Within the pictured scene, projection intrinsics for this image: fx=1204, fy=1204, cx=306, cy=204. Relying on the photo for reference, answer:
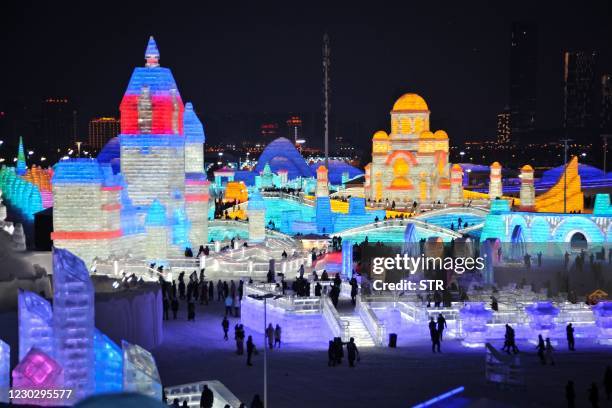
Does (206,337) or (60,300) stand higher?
(60,300)

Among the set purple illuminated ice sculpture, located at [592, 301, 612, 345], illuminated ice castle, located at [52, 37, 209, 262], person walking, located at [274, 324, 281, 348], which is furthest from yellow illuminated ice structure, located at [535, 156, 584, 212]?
person walking, located at [274, 324, 281, 348]

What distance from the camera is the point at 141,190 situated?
100ft

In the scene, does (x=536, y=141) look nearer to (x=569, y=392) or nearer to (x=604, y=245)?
(x=604, y=245)

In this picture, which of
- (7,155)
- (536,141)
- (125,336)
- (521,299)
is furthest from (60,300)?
(536,141)

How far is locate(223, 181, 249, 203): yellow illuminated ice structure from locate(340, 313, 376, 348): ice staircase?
96.8ft

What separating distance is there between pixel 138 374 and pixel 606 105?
98.8 m

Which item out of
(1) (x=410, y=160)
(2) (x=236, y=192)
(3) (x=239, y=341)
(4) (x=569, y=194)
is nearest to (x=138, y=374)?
(3) (x=239, y=341)

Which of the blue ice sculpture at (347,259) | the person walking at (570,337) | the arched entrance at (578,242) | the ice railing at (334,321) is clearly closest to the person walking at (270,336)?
the ice railing at (334,321)

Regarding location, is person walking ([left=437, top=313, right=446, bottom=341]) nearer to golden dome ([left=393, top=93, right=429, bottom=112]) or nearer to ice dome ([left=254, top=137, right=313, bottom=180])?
golden dome ([left=393, top=93, right=429, bottom=112])

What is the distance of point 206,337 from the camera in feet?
71.8

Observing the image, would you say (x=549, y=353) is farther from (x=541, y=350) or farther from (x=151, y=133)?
(x=151, y=133)

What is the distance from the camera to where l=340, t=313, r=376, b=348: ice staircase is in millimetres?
21406

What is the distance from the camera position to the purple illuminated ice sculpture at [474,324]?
70.2 ft

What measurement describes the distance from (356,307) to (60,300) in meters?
9.44
